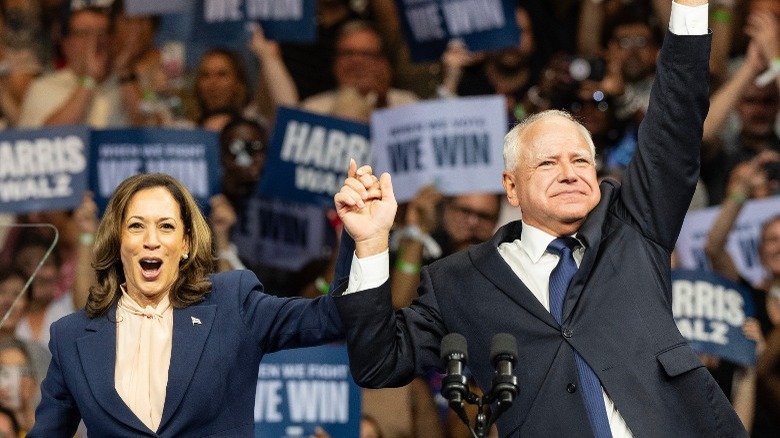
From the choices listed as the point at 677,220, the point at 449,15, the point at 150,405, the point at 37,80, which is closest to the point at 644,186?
the point at 677,220

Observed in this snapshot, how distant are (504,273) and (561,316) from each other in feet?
0.62

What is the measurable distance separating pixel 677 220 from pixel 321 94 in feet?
11.4

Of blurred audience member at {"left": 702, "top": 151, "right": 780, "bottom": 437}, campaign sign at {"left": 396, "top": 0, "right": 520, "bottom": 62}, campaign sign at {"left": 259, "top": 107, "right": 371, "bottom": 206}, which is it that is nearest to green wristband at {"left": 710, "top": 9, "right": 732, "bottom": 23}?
blurred audience member at {"left": 702, "top": 151, "right": 780, "bottom": 437}

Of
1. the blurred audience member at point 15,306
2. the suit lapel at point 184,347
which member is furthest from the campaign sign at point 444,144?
the suit lapel at point 184,347

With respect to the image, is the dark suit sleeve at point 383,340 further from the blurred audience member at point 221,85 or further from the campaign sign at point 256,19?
the blurred audience member at point 221,85

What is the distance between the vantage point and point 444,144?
572 cm

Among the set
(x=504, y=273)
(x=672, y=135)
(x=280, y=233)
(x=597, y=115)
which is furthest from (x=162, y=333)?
(x=597, y=115)

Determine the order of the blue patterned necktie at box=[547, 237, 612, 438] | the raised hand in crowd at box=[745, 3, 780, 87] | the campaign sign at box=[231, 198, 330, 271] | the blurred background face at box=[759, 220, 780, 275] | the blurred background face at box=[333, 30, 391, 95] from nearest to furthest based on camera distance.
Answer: the blue patterned necktie at box=[547, 237, 612, 438], the blurred background face at box=[759, 220, 780, 275], the raised hand in crowd at box=[745, 3, 780, 87], the campaign sign at box=[231, 198, 330, 271], the blurred background face at box=[333, 30, 391, 95]

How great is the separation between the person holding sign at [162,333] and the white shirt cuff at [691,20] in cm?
105

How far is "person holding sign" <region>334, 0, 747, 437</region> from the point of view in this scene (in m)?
2.95

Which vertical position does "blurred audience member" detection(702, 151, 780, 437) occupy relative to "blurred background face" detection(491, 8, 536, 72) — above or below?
below

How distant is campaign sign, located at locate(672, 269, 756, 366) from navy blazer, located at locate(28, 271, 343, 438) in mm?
2732

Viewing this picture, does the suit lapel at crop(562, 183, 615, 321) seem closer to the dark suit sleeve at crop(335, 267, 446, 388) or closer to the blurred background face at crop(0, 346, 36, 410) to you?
the dark suit sleeve at crop(335, 267, 446, 388)

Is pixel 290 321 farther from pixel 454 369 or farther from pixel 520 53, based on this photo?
pixel 520 53
